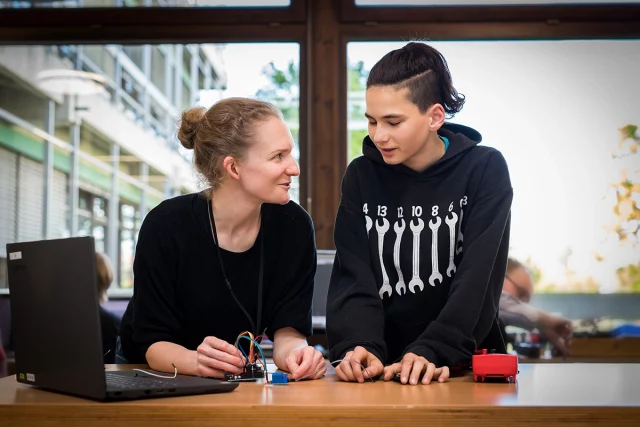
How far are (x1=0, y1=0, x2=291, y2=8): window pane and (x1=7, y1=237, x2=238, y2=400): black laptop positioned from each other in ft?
10.3

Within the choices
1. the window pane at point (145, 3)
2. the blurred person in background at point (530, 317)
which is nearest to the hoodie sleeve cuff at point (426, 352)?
the blurred person in background at point (530, 317)

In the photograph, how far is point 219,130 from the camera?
1.83 metres

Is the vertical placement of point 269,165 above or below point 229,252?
above

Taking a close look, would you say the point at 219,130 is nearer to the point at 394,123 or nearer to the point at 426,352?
the point at 394,123

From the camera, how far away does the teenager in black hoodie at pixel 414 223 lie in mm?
1572

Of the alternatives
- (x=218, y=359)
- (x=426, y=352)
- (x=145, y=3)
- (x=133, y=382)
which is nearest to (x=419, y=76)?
(x=426, y=352)

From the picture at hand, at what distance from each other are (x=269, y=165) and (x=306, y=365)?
1.77 feet

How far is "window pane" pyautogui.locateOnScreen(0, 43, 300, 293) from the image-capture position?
4.27 meters

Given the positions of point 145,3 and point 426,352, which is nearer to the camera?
point 426,352

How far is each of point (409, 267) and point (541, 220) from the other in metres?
2.65

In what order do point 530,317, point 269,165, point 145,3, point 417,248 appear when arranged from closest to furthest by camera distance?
point 417,248 < point 269,165 < point 530,317 < point 145,3

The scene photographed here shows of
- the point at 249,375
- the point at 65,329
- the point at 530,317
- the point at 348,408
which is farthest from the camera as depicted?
the point at 530,317

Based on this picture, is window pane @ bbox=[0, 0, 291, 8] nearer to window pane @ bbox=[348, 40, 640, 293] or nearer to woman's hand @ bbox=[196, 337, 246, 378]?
window pane @ bbox=[348, 40, 640, 293]

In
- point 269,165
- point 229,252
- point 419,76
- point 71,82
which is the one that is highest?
point 71,82
